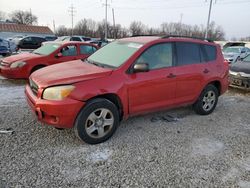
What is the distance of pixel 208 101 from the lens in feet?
17.1

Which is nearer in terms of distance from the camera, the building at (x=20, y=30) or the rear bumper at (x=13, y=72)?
the rear bumper at (x=13, y=72)

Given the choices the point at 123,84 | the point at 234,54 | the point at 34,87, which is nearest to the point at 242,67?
the point at 123,84

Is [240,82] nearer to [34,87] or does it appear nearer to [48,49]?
[34,87]

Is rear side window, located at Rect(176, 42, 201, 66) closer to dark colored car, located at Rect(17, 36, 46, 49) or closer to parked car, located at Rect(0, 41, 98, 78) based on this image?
parked car, located at Rect(0, 41, 98, 78)

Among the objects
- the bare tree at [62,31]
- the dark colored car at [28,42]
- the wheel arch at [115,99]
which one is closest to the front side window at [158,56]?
the wheel arch at [115,99]

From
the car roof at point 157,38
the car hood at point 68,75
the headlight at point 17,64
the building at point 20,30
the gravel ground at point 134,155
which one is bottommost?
the gravel ground at point 134,155

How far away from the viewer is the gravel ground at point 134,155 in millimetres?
2818

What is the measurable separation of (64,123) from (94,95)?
603mm

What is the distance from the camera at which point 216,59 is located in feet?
17.0

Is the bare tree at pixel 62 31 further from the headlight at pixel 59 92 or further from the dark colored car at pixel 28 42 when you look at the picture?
the headlight at pixel 59 92

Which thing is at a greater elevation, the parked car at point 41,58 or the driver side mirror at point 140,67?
the driver side mirror at point 140,67

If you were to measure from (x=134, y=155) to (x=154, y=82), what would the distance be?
4.42 feet

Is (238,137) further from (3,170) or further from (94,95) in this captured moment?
(3,170)

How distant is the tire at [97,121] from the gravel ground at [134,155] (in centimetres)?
15
